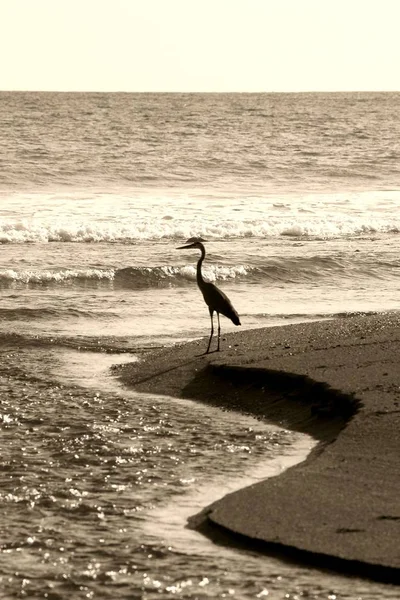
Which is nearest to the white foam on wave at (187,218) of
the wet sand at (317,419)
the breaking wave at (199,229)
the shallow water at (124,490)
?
the breaking wave at (199,229)

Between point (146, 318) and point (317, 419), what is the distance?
4912 millimetres

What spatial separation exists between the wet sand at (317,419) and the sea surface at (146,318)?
0.15 m

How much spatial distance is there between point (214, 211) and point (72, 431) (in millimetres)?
15814

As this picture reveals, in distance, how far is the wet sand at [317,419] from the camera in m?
5.28

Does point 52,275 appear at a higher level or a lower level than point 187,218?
lower

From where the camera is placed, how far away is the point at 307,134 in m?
46.8

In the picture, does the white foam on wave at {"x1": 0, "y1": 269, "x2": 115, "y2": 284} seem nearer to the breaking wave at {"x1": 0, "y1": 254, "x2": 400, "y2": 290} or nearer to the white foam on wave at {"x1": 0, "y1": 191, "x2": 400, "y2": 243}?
the breaking wave at {"x1": 0, "y1": 254, "x2": 400, "y2": 290}

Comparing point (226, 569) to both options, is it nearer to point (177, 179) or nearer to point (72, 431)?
point (72, 431)

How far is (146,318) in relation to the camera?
1220cm

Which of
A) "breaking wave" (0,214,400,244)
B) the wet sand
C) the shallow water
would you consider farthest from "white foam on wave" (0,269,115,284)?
the shallow water

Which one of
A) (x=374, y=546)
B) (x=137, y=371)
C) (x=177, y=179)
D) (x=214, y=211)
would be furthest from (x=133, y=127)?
(x=374, y=546)

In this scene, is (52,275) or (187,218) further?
(187,218)

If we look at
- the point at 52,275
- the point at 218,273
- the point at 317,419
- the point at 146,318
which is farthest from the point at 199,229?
the point at 317,419

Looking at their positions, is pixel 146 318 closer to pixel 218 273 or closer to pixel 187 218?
pixel 218 273
